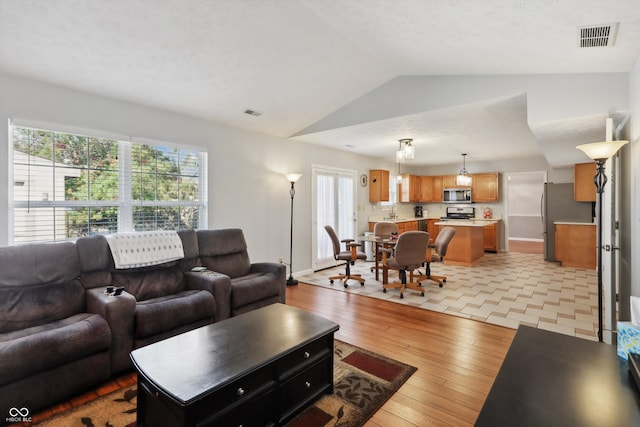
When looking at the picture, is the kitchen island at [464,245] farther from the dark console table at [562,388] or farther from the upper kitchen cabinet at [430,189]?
the dark console table at [562,388]

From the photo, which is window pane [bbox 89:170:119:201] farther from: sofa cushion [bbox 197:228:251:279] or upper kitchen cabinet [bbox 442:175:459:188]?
upper kitchen cabinet [bbox 442:175:459:188]

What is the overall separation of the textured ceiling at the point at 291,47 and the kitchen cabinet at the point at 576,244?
3.51m

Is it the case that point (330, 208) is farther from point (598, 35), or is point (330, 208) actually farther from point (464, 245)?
point (598, 35)

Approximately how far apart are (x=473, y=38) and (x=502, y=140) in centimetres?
363

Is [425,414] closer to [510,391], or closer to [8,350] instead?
[510,391]

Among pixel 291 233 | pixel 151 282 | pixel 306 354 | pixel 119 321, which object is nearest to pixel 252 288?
pixel 151 282

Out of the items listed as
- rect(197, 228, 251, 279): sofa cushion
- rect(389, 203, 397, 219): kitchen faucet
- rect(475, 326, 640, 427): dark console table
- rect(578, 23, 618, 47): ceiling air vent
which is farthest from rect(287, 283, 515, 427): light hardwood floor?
rect(389, 203, 397, 219): kitchen faucet

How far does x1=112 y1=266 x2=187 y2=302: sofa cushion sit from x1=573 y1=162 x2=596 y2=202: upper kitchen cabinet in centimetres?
778

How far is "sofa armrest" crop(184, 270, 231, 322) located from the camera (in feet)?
10.6

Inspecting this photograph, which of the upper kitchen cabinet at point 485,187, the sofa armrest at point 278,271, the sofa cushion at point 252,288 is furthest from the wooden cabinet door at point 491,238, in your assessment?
the sofa cushion at point 252,288

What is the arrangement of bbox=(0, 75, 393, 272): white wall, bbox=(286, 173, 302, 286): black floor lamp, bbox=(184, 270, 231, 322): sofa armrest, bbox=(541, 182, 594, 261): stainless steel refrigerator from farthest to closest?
bbox=(541, 182, 594, 261): stainless steel refrigerator
bbox=(286, 173, 302, 286): black floor lamp
bbox=(184, 270, 231, 322): sofa armrest
bbox=(0, 75, 393, 272): white wall

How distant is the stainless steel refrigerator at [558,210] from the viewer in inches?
267

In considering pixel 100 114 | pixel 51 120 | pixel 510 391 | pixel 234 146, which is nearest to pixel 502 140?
pixel 234 146

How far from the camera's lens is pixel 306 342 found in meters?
2.04
